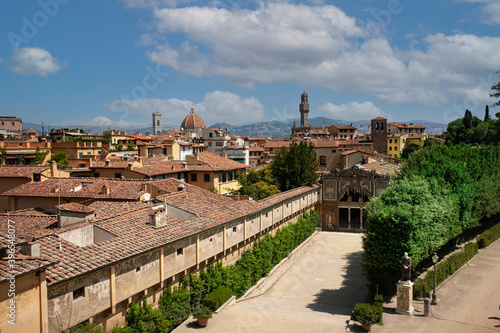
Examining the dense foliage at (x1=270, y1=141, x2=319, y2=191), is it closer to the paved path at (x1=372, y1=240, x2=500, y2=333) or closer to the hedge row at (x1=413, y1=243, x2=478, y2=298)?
the hedge row at (x1=413, y1=243, x2=478, y2=298)

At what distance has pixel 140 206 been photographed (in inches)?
949

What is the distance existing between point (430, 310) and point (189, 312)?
11454 mm

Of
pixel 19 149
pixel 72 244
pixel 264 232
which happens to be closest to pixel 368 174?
pixel 264 232

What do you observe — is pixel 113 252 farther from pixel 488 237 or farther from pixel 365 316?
pixel 488 237

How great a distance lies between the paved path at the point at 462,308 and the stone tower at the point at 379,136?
83.2 m

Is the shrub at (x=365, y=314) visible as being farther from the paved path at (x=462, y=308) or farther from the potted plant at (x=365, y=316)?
the paved path at (x=462, y=308)

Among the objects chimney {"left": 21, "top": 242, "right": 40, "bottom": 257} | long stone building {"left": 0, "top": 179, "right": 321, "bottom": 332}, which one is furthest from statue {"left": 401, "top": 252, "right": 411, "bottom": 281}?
chimney {"left": 21, "top": 242, "right": 40, "bottom": 257}

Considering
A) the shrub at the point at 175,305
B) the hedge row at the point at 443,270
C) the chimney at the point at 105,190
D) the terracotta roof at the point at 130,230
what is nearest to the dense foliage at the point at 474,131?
the hedge row at the point at 443,270

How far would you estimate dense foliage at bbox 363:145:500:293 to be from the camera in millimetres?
22828

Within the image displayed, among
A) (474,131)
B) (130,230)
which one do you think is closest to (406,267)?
(130,230)

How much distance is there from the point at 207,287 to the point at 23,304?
11.1m

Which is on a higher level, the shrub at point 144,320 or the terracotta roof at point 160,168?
the terracotta roof at point 160,168

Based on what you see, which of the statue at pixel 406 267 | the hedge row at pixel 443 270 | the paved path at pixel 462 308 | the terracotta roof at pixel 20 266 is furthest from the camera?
the hedge row at pixel 443 270

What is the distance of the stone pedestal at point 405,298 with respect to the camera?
19891 millimetres
